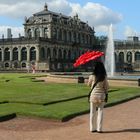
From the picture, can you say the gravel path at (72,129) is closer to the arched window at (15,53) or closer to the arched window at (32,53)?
the arched window at (32,53)

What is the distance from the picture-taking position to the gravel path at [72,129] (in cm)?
1377

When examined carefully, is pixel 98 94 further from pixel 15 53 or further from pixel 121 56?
pixel 121 56

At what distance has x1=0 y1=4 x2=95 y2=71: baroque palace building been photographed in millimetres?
125812

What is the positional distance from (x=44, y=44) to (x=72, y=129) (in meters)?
113

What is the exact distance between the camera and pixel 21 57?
130125mm

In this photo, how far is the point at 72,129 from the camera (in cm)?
1520

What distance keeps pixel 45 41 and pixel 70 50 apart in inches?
753

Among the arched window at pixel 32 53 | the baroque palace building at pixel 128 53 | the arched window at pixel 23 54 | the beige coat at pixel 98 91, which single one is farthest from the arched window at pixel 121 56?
the beige coat at pixel 98 91

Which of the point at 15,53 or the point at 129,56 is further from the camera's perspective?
the point at 129,56

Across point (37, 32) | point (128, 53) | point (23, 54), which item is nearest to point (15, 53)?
point (23, 54)

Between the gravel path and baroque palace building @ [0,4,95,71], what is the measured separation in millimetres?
97772

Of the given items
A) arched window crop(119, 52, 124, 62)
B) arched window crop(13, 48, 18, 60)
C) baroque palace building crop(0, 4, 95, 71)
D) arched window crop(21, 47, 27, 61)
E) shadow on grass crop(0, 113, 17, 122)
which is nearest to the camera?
shadow on grass crop(0, 113, 17, 122)

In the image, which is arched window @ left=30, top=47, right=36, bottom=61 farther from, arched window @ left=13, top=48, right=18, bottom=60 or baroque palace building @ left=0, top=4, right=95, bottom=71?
arched window @ left=13, top=48, right=18, bottom=60

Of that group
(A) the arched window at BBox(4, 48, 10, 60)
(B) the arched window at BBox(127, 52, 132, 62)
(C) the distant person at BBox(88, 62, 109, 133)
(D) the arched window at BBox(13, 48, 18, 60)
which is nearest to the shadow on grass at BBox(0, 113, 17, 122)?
(C) the distant person at BBox(88, 62, 109, 133)
